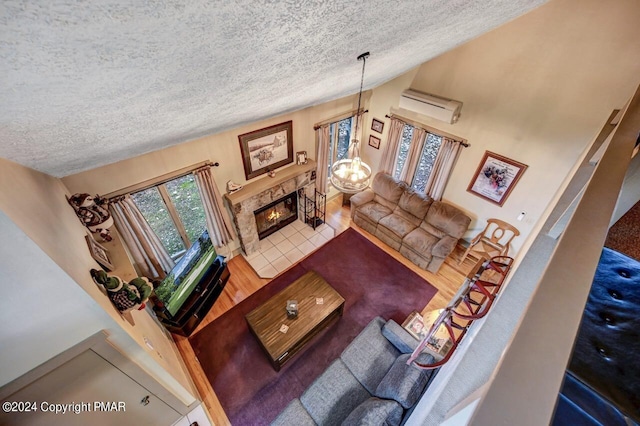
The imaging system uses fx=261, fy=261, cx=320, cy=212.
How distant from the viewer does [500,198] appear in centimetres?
414

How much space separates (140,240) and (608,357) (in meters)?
3.85

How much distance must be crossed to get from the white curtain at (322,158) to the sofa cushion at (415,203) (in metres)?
1.56

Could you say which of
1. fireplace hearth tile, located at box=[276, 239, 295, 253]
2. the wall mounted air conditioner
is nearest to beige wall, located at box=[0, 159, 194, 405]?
fireplace hearth tile, located at box=[276, 239, 295, 253]

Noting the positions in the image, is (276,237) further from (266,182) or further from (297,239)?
(266,182)

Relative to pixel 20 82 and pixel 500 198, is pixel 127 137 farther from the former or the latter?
pixel 500 198

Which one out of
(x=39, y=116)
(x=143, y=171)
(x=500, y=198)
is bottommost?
(x=500, y=198)

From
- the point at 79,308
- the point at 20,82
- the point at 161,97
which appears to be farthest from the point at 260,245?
the point at 20,82

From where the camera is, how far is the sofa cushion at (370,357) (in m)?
2.82

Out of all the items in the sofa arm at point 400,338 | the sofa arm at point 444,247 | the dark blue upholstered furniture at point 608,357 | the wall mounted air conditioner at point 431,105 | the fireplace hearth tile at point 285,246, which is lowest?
the fireplace hearth tile at point 285,246

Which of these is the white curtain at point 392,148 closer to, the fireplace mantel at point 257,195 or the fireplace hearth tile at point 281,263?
the fireplace mantel at point 257,195

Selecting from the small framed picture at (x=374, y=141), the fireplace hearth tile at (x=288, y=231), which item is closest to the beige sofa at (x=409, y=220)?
the small framed picture at (x=374, y=141)

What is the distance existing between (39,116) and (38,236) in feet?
2.52

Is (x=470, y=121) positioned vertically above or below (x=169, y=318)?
above

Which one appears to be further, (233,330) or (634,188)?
(233,330)
